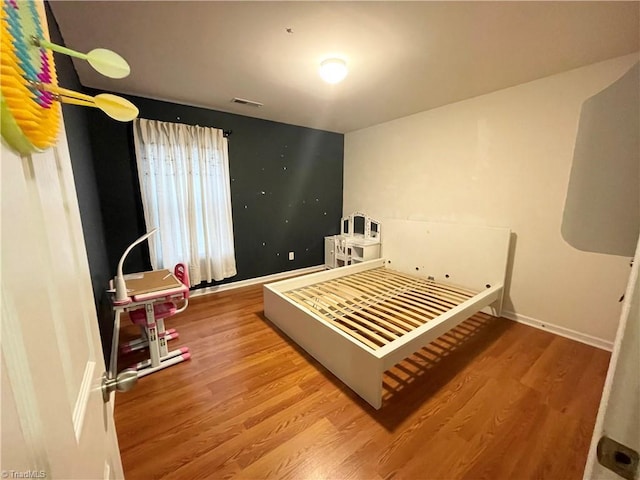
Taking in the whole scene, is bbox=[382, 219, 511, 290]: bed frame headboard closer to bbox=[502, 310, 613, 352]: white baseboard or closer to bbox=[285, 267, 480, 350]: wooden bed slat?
bbox=[285, 267, 480, 350]: wooden bed slat

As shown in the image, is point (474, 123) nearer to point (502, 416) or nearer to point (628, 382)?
point (502, 416)

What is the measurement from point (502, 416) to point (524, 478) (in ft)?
1.15

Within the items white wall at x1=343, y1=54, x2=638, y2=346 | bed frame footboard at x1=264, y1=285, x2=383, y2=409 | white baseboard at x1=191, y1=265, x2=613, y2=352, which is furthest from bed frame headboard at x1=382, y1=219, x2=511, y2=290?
bed frame footboard at x1=264, y1=285, x2=383, y2=409

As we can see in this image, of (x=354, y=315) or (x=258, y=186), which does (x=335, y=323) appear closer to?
(x=354, y=315)

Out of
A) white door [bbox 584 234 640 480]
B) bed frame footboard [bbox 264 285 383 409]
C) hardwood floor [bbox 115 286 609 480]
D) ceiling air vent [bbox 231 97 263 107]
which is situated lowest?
hardwood floor [bbox 115 286 609 480]

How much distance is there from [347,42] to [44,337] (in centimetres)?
215

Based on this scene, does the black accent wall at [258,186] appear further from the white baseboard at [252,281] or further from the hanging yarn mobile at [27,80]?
the hanging yarn mobile at [27,80]

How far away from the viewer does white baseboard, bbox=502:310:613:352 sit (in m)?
2.18

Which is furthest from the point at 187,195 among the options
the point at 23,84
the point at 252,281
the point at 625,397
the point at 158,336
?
the point at 625,397

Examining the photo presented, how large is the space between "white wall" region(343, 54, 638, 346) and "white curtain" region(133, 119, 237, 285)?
2506 mm

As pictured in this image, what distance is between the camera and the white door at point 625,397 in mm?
402

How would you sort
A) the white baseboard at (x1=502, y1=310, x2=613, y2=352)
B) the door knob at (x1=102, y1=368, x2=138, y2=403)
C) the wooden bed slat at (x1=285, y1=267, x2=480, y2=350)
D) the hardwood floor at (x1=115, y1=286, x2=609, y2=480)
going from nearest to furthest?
the door knob at (x1=102, y1=368, x2=138, y2=403)
the hardwood floor at (x1=115, y1=286, x2=609, y2=480)
the wooden bed slat at (x1=285, y1=267, x2=480, y2=350)
the white baseboard at (x1=502, y1=310, x2=613, y2=352)

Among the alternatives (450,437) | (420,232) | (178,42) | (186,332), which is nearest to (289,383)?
(450,437)

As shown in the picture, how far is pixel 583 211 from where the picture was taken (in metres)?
2.20
